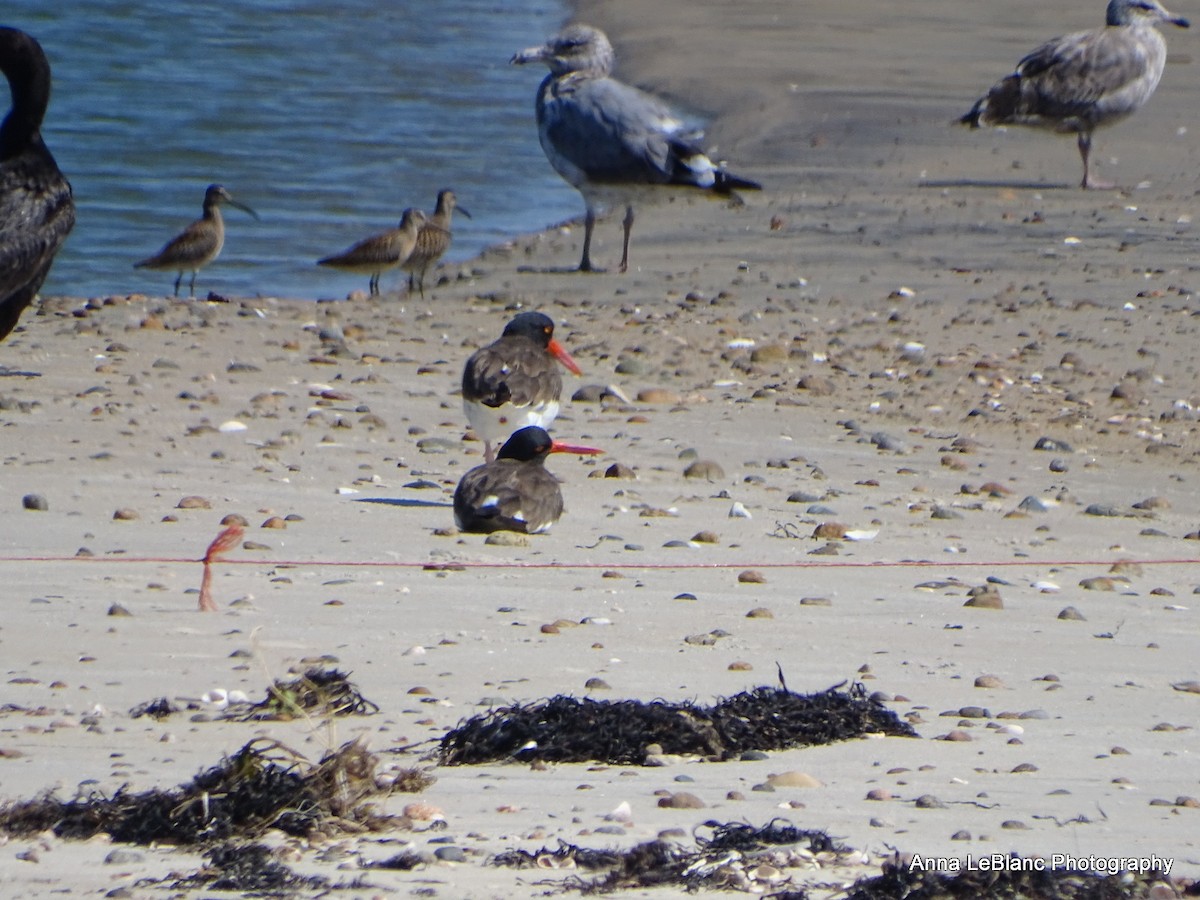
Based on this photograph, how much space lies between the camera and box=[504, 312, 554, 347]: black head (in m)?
8.42

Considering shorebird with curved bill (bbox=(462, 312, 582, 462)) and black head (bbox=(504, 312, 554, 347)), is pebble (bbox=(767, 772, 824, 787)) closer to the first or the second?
shorebird with curved bill (bbox=(462, 312, 582, 462))

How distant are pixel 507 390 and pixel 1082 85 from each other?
9.93 m

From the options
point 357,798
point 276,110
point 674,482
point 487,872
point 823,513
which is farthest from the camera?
point 276,110

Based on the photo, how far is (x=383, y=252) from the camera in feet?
42.3

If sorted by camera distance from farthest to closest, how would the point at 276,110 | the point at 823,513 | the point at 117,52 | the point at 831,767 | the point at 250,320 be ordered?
the point at 117,52 < the point at 276,110 < the point at 250,320 < the point at 823,513 < the point at 831,767

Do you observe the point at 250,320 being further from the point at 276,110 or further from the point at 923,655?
the point at 276,110

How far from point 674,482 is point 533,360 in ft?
2.65

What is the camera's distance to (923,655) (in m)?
5.00

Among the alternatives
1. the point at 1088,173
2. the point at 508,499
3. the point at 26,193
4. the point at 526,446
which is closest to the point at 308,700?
the point at 508,499

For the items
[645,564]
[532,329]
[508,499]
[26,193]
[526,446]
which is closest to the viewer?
[645,564]

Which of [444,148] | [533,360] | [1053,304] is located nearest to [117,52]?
[444,148]

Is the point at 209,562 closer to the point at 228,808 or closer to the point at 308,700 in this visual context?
the point at 308,700

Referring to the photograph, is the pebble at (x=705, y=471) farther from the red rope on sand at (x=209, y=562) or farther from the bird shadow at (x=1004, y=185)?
the bird shadow at (x=1004, y=185)

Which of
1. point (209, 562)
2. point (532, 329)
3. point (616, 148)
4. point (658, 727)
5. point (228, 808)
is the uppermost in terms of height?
point (616, 148)
